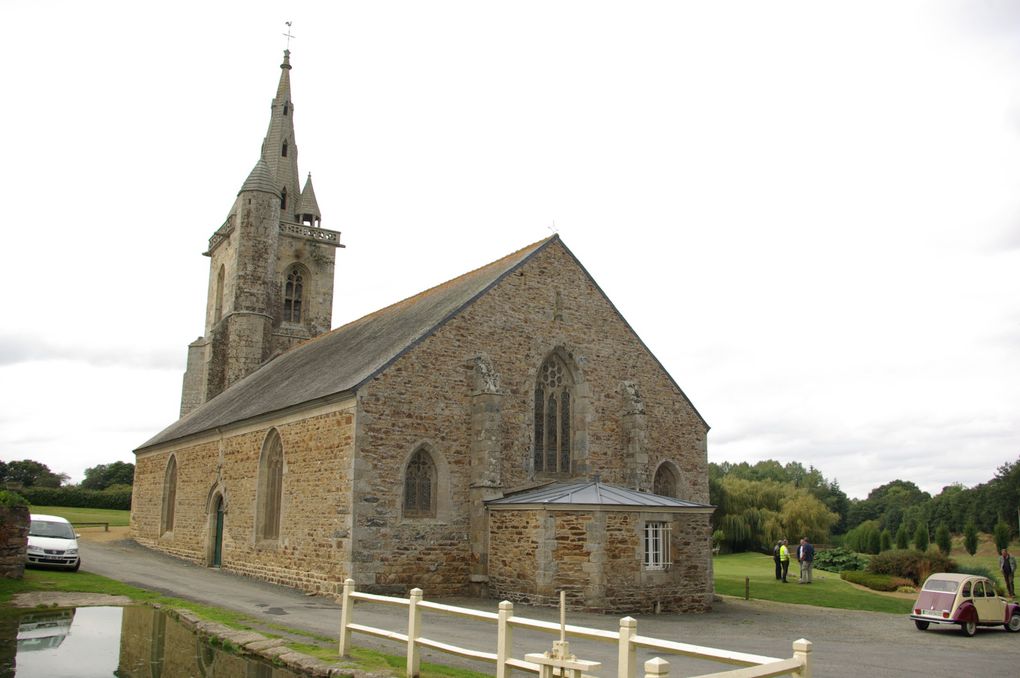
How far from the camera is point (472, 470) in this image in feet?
68.8

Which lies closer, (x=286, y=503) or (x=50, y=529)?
(x=50, y=529)

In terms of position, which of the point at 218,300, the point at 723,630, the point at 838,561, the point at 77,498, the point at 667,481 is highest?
the point at 218,300

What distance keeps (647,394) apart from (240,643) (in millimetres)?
16034

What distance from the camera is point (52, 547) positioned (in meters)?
20.4

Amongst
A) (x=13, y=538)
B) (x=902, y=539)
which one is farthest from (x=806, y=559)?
(x=13, y=538)

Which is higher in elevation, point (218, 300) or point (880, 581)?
point (218, 300)

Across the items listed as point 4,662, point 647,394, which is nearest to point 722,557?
point 647,394

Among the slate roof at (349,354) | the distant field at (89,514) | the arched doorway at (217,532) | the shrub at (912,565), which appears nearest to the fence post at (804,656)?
the slate roof at (349,354)

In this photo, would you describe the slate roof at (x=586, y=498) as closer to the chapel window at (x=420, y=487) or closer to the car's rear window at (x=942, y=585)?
the chapel window at (x=420, y=487)

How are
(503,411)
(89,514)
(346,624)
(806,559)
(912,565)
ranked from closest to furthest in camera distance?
1. (346,624)
2. (503,411)
3. (806,559)
4. (912,565)
5. (89,514)

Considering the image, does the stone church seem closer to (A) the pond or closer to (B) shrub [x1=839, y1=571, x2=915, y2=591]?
(A) the pond

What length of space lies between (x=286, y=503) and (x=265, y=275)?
19029 millimetres

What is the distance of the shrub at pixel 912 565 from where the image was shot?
28.0 metres

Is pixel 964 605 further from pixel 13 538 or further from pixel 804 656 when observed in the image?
pixel 13 538
